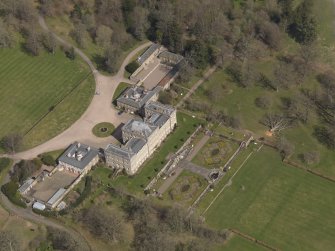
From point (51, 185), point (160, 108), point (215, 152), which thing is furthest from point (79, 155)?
A: point (215, 152)

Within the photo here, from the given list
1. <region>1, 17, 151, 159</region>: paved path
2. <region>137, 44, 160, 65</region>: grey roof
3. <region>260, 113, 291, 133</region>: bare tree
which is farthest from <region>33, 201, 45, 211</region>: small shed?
<region>260, 113, 291, 133</region>: bare tree

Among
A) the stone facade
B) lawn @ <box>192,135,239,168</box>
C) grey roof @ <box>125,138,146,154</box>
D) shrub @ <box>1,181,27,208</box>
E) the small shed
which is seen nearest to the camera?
the small shed

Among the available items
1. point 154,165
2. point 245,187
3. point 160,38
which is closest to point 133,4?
point 160,38

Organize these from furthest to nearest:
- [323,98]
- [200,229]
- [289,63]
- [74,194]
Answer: [289,63], [323,98], [74,194], [200,229]

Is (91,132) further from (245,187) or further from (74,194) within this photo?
(245,187)

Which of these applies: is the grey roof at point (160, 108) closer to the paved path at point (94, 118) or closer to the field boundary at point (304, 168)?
the paved path at point (94, 118)

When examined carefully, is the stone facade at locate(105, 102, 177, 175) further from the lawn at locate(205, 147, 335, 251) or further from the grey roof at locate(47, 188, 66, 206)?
the lawn at locate(205, 147, 335, 251)

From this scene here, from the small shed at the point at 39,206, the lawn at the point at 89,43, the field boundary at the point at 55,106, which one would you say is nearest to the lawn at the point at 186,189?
the small shed at the point at 39,206
